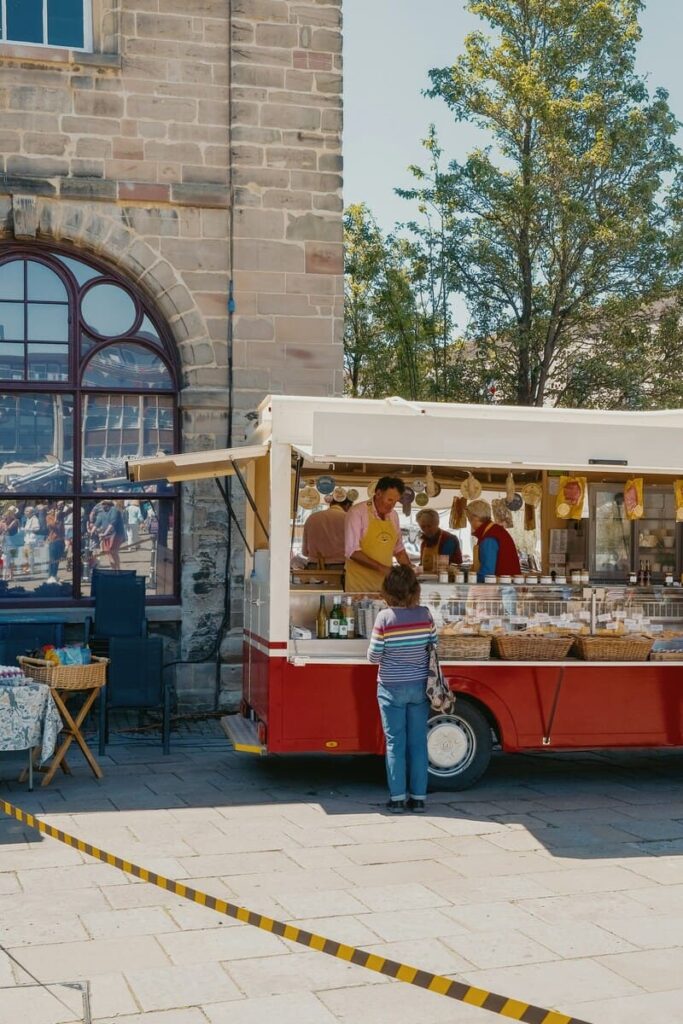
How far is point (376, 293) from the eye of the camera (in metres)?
24.6

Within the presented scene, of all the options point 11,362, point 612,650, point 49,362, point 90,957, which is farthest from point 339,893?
point 11,362

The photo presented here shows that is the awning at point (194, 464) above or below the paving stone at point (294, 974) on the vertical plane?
above

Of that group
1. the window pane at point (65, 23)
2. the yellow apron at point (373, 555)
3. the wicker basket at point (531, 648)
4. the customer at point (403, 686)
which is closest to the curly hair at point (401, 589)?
the customer at point (403, 686)

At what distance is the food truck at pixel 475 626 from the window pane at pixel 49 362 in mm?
2544

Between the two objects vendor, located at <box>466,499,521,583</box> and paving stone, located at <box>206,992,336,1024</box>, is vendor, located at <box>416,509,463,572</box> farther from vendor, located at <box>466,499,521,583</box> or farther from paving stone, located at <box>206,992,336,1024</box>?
paving stone, located at <box>206,992,336,1024</box>

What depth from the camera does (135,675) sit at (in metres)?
10.2

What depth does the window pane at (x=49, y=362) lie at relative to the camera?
1150 centimetres

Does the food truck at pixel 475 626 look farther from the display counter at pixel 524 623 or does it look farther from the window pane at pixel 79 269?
the window pane at pixel 79 269

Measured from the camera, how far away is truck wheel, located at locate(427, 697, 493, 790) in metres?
8.47

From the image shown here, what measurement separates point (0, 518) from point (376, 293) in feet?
47.3

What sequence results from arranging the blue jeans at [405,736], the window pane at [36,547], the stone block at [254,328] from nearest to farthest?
the blue jeans at [405,736]
the window pane at [36,547]
the stone block at [254,328]

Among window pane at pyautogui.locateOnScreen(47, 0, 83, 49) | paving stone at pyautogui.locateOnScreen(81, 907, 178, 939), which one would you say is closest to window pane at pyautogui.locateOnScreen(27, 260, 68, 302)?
window pane at pyautogui.locateOnScreen(47, 0, 83, 49)

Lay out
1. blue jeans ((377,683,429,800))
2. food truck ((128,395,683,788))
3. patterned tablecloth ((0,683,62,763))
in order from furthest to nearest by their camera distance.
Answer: patterned tablecloth ((0,683,62,763)), food truck ((128,395,683,788)), blue jeans ((377,683,429,800))

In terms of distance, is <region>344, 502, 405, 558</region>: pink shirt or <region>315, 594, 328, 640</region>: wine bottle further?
<region>344, 502, 405, 558</region>: pink shirt
